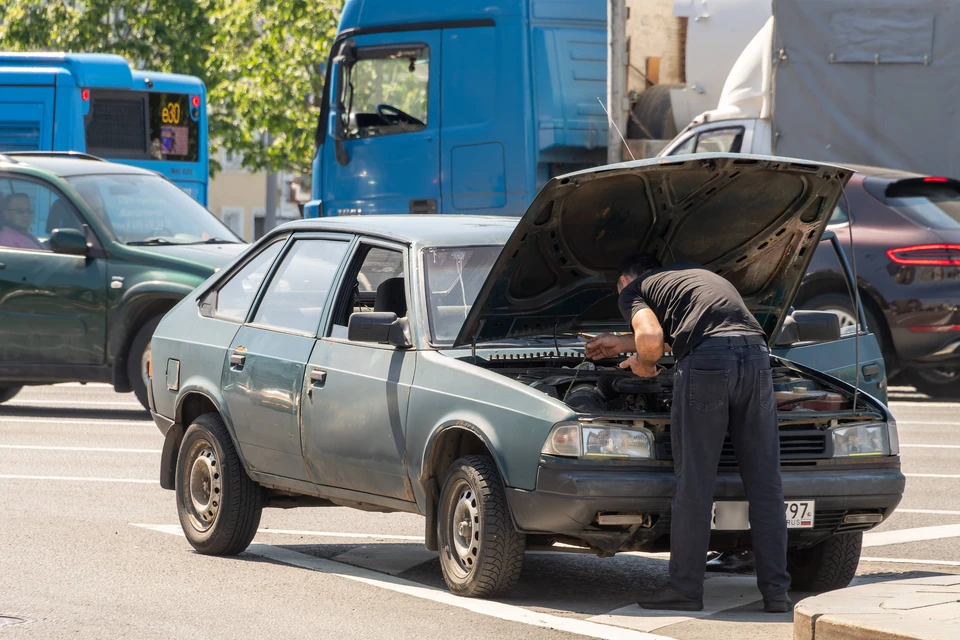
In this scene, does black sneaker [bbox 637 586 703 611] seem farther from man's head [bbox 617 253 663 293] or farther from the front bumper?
man's head [bbox 617 253 663 293]

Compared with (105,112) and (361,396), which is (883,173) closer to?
(361,396)

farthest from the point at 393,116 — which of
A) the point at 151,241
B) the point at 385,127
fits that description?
the point at 151,241

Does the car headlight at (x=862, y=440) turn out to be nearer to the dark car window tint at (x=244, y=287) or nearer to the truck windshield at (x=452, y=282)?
the truck windshield at (x=452, y=282)

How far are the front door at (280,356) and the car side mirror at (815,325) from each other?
8.25 ft

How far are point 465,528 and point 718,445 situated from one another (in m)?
1.08

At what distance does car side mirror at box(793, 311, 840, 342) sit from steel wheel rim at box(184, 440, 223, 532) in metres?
3.07

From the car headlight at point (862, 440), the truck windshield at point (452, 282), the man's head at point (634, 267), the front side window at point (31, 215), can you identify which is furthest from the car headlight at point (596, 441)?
the front side window at point (31, 215)

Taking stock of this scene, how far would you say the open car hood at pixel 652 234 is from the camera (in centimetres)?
700

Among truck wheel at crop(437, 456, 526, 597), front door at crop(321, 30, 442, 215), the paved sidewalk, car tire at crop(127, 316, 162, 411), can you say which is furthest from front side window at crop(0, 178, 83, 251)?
the paved sidewalk

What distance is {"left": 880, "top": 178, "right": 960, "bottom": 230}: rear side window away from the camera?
47.9 ft

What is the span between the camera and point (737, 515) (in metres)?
6.68

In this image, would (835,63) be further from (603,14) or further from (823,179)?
(823,179)

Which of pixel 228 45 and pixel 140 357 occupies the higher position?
pixel 228 45

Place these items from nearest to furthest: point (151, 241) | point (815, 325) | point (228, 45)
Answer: point (815, 325)
point (151, 241)
point (228, 45)
